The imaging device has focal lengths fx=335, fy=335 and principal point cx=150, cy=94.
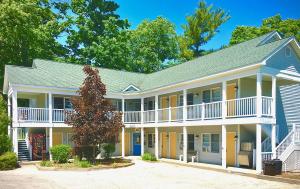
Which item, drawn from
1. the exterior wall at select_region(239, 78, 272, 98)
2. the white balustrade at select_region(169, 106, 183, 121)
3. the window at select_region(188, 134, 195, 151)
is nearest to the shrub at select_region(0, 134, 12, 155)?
the white balustrade at select_region(169, 106, 183, 121)

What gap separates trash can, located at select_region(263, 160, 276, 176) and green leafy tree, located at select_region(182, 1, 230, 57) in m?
35.6

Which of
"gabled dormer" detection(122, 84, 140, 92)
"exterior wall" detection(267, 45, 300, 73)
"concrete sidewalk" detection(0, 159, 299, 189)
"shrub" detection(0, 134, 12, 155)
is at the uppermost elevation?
"exterior wall" detection(267, 45, 300, 73)

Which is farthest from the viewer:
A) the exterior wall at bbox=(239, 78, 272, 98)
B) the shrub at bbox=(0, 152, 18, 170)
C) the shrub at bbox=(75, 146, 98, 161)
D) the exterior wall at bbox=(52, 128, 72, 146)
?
the exterior wall at bbox=(52, 128, 72, 146)

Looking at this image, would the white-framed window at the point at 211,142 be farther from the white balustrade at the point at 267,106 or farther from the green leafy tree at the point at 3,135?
the green leafy tree at the point at 3,135

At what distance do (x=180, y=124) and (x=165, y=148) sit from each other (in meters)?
5.69

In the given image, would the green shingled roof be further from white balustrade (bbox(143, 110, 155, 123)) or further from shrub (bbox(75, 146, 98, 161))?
shrub (bbox(75, 146, 98, 161))

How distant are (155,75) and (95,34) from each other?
17813 mm

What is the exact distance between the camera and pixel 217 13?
5216cm

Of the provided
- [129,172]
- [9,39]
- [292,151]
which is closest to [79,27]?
[9,39]

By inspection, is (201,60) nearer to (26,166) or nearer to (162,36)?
(26,166)

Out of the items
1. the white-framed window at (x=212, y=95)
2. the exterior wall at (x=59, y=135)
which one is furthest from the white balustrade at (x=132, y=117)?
the white-framed window at (x=212, y=95)

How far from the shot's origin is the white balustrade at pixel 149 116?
29995 mm

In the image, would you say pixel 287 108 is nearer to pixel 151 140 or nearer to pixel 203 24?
pixel 151 140

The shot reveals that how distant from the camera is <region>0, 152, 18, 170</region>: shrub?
2180 cm
